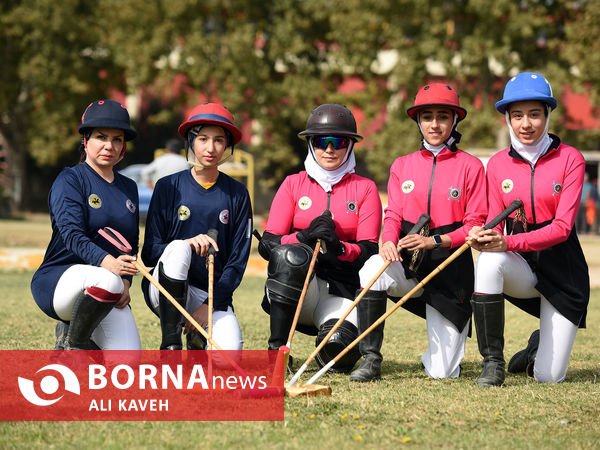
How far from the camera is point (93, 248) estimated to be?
190 inches

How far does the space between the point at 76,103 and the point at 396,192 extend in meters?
22.3

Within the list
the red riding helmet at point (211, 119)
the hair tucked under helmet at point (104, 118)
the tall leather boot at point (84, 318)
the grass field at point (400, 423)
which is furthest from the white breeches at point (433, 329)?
the hair tucked under helmet at point (104, 118)

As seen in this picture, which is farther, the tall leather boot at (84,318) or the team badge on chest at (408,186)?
the team badge on chest at (408,186)

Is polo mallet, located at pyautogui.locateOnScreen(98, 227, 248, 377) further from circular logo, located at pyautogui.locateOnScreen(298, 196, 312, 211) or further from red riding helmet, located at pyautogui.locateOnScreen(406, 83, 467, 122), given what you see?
red riding helmet, located at pyautogui.locateOnScreen(406, 83, 467, 122)

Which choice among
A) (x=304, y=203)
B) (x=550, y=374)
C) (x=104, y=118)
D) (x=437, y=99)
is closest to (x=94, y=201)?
(x=104, y=118)

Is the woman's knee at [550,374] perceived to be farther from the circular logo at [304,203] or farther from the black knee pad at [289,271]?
the circular logo at [304,203]

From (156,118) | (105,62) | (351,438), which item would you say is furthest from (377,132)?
(351,438)

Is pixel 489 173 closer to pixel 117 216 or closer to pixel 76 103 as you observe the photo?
pixel 117 216

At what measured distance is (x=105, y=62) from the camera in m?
26.5

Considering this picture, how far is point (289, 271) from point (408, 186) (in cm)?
92

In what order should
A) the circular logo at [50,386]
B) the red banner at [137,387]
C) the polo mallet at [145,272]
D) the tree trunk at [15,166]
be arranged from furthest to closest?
the tree trunk at [15,166]
the polo mallet at [145,272]
the circular logo at [50,386]
the red banner at [137,387]

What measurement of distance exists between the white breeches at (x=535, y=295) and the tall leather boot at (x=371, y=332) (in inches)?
22.7

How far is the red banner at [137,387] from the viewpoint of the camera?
4.05 metres

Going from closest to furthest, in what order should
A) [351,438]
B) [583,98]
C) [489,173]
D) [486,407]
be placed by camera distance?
[351,438], [486,407], [489,173], [583,98]
